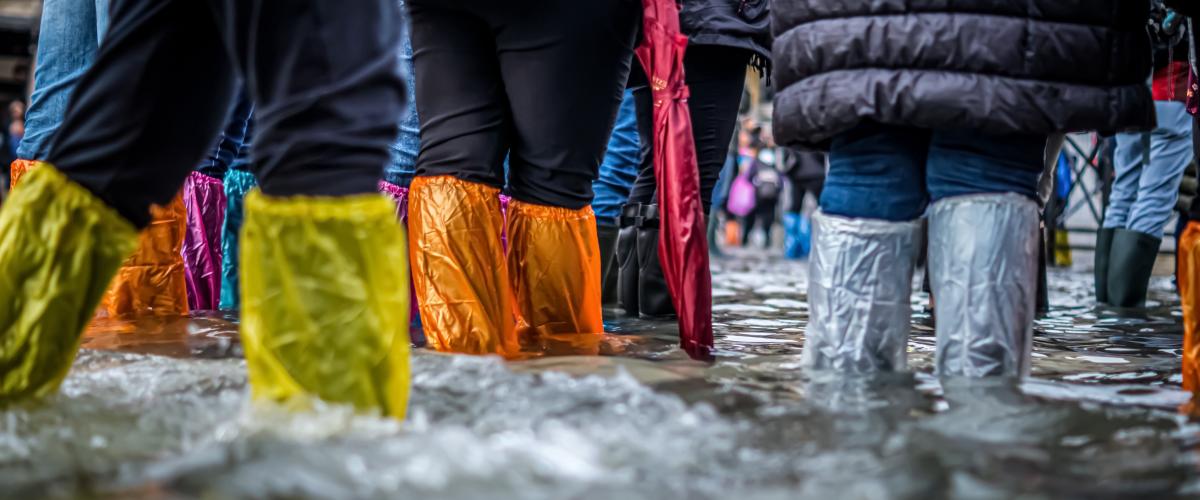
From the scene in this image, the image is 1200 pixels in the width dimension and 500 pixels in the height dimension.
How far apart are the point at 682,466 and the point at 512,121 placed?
1256 millimetres

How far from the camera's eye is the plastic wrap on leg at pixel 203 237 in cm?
310

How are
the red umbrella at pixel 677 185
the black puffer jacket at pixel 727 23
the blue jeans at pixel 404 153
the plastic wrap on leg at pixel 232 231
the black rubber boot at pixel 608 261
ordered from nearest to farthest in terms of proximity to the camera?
the red umbrella at pixel 677 185
the blue jeans at pixel 404 153
the black puffer jacket at pixel 727 23
the plastic wrap on leg at pixel 232 231
the black rubber boot at pixel 608 261

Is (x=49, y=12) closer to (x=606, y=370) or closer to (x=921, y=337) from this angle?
(x=606, y=370)

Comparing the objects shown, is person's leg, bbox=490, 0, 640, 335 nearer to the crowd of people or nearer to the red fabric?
the crowd of people

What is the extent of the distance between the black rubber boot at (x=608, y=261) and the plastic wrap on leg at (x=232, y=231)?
1067 millimetres

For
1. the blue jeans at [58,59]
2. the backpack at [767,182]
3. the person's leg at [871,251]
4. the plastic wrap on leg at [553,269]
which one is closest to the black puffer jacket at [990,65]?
the person's leg at [871,251]

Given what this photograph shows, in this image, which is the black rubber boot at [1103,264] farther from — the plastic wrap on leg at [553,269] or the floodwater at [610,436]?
the plastic wrap on leg at [553,269]

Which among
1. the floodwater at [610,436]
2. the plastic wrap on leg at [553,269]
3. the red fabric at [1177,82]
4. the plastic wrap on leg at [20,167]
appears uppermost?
the red fabric at [1177,82]

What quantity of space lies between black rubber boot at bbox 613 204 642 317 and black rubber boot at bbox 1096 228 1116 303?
198cm

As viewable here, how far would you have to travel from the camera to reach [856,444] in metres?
1.29

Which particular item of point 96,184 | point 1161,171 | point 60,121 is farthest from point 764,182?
point 96,184

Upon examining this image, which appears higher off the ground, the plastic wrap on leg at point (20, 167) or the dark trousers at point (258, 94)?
the dark trousers at point (258, 94)

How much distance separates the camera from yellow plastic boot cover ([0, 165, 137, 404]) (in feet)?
4.85

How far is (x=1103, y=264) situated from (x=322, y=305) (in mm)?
3722
